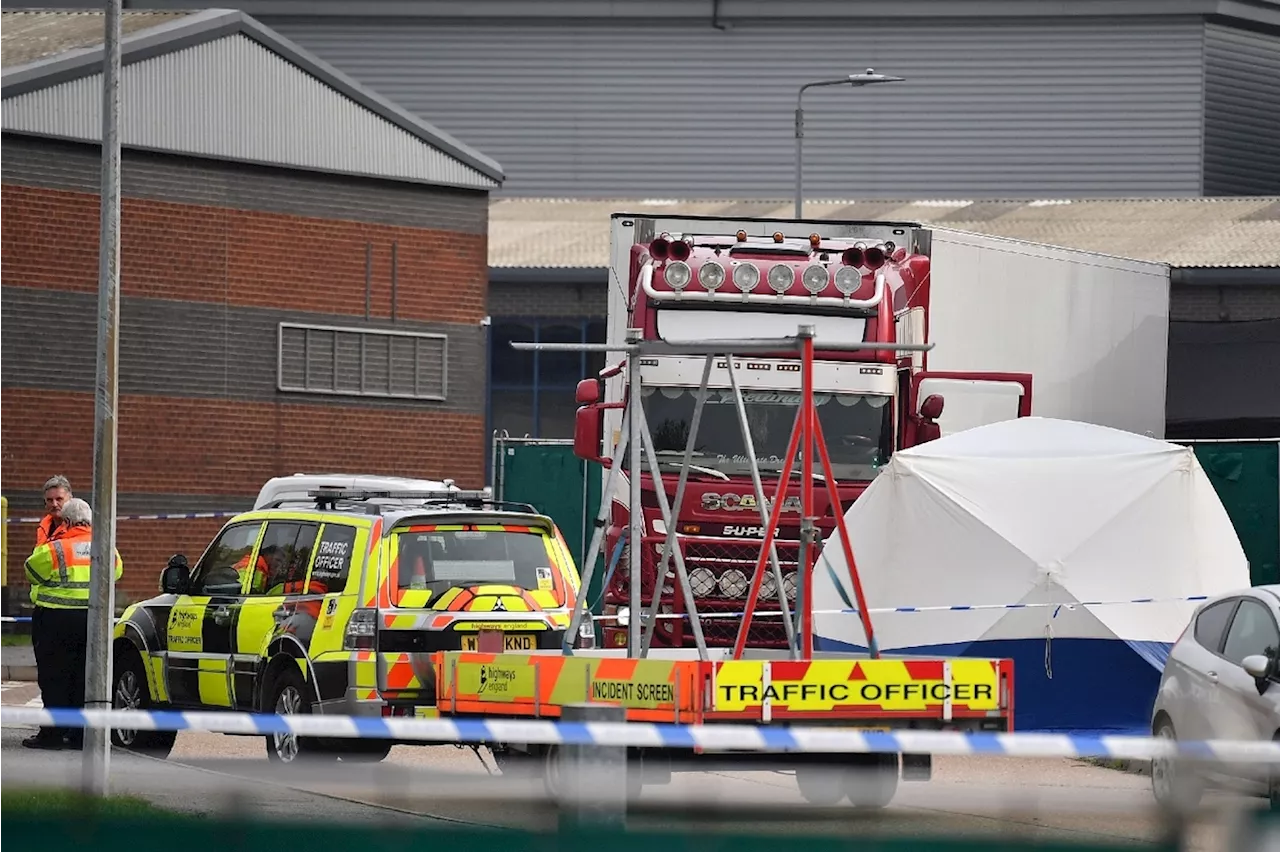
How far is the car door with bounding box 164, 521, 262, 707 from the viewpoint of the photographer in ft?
47.8

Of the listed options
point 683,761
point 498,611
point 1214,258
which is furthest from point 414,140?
point 683,761

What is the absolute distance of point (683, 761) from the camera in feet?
34.2

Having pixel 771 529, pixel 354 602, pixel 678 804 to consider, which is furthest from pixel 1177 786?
pixel 354 602

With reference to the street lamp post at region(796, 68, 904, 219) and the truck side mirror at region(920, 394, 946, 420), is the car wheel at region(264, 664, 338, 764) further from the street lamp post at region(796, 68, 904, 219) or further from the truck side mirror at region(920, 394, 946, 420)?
the street lamp post at region(796, 68, 904, 219)

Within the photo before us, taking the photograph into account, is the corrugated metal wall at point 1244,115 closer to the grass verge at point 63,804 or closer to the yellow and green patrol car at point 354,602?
the yellow and green patrol car at point 354,602

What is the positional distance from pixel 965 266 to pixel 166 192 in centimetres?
1508

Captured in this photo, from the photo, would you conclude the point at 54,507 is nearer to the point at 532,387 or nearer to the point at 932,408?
the point at 932,408

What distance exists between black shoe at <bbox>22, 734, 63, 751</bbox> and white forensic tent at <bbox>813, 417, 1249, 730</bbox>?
5683 mm

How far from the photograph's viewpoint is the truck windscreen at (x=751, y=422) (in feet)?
55.7

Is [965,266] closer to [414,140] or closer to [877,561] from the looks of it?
[877,561]

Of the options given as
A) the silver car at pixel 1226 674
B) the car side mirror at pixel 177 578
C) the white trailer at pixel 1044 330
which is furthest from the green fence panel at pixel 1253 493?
the car side mirror at pixel 177 578

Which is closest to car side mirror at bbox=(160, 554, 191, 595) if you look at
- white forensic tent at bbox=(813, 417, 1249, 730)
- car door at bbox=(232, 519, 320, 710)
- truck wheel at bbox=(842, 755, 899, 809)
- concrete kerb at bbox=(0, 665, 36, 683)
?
car door at bbox=(232, 519, 320, 710)

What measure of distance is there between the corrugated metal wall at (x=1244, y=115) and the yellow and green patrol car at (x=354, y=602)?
128 feet

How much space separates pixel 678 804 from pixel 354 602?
810 centimetres
